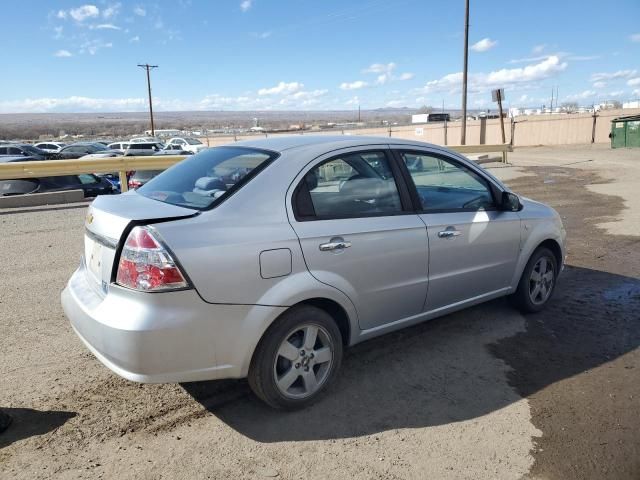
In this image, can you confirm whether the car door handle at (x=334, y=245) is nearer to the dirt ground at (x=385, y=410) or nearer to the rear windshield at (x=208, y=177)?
the rear windshield at (x=208, y=177)

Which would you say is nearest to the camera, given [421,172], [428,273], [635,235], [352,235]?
[352,235]

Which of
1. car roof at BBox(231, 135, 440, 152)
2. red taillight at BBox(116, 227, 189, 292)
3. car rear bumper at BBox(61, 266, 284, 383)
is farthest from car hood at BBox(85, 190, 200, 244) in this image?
car roof at BBox(231, 135, 440, 152)

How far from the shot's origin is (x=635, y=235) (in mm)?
8242

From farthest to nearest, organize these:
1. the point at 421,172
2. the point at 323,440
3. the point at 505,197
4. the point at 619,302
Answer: the point at 619,302 < the point at 505,197 < the point at 421,172 < the point at 323,440

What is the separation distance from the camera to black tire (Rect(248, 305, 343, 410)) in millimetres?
3098

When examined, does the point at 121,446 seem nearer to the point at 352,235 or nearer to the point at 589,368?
the point at 352,235

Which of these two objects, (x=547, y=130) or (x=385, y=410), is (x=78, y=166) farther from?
(x=547, y=130)

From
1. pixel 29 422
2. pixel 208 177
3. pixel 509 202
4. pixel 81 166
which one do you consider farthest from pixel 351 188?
pixel 81 166

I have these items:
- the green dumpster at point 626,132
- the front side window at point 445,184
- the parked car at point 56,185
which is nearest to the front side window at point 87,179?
the parked car at point 56,185

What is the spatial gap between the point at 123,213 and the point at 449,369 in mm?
2513

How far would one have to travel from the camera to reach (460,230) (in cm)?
407

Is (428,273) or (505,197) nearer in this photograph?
(428,273)

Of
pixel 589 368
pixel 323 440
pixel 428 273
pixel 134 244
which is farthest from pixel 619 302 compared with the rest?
pixel 134 244

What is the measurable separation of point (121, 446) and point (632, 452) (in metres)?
2.85
